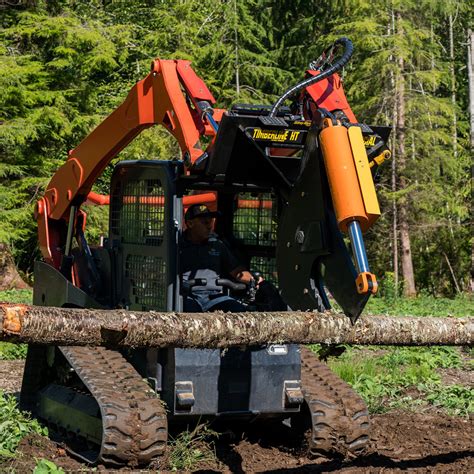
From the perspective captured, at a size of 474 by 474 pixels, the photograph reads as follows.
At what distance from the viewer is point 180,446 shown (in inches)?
300

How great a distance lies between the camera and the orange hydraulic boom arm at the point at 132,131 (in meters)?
7.67

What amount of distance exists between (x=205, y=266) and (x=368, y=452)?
2.10 meters

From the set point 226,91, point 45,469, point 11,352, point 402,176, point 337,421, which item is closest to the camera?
point 45,469

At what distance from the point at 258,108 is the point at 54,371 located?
356 centimetres

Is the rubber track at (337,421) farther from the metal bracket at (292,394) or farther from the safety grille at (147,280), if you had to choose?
the safety grille at (147,280)

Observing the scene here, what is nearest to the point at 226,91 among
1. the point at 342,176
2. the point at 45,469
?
the point at 342,176

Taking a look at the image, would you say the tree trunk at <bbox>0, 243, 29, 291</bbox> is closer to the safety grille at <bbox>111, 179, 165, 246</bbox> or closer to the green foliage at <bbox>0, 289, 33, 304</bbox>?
the green foliage at <bbox>0, 289, 33, 304</bbox>

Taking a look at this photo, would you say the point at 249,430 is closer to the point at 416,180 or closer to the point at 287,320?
the point at 287,320

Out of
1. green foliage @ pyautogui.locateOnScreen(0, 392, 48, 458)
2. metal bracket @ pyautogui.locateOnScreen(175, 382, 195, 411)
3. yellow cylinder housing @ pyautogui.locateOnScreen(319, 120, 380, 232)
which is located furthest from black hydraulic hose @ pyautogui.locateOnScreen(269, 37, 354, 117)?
green foliage @ pyautogui.locateOnScreen(0, 392, 48, 458)

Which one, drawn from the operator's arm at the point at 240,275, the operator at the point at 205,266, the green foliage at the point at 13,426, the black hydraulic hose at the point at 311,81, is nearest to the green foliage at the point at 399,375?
the operator's arm at the point at 240,275

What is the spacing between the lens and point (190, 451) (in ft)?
25.3

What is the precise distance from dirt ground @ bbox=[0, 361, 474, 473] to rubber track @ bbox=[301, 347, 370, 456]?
113mm

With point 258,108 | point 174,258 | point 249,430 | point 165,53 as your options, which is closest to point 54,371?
point 249,430

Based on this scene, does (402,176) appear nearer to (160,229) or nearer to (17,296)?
(17,296)
